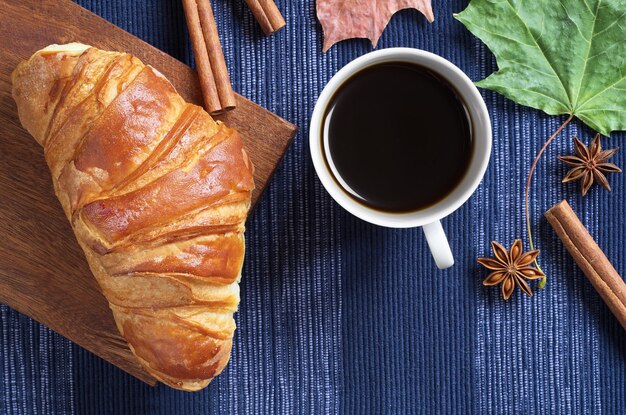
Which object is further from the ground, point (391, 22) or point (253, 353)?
point (391, 22)

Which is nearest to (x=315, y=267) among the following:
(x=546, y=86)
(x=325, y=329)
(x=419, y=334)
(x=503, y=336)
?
(x=325, y=329)

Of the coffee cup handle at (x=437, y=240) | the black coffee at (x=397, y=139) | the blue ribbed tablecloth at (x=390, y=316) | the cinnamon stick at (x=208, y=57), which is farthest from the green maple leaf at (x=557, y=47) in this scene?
the cinnamon stick at (x=208, y=57)

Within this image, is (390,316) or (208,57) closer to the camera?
(208,57)

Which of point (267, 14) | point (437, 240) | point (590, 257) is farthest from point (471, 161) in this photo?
point (267, 14)

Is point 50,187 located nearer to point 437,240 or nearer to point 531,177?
point 437,240

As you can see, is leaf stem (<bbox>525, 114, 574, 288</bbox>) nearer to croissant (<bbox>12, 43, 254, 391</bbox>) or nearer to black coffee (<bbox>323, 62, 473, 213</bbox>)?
black coffee (<bbox>323, 62, 473, 213</bbox>)

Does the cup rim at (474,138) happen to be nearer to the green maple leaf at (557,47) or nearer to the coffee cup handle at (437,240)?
the coffee cup handle at (437,240)

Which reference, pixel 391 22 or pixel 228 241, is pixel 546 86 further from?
pixel 228 241
